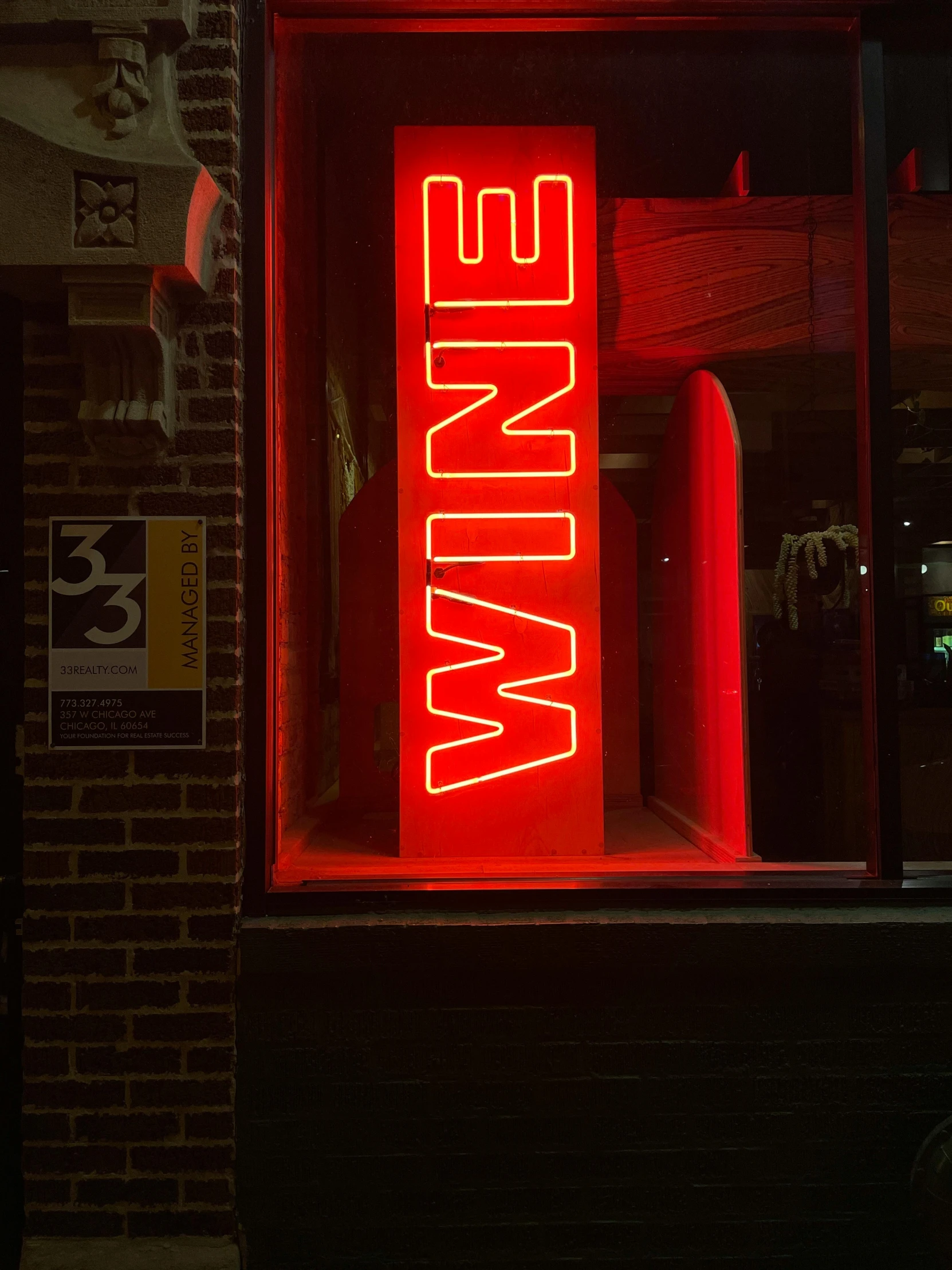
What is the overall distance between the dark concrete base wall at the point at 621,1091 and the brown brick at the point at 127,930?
285mm

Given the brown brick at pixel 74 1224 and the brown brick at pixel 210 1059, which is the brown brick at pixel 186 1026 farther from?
the brown brick at pixel 74 1224

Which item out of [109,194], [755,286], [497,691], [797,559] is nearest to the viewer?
[109,194]

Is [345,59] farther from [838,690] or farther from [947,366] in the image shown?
[838,690]

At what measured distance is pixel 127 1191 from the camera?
2613 millimetres

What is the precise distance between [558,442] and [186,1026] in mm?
2330

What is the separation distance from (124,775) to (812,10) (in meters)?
3.36

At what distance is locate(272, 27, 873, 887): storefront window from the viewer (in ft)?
10.6

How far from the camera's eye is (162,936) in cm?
265

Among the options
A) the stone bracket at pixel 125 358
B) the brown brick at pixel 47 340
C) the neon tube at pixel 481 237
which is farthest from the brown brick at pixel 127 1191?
the neon tube at pixel 481 237

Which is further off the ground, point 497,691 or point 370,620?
point 370,620

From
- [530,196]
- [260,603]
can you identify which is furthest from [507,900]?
[530,196]

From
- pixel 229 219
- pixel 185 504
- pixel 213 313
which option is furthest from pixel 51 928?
pixel 229 219

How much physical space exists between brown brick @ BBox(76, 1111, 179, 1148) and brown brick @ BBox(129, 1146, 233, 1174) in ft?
0.11

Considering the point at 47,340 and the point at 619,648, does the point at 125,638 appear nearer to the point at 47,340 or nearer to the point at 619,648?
the point at 47,340
